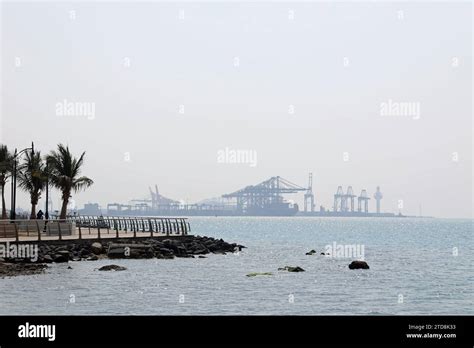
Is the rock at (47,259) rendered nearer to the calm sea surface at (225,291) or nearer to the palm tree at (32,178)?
the calm sea surface at (225,291)

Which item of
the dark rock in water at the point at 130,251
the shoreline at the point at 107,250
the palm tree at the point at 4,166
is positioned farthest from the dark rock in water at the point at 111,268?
the palm tree at the point at 4,166

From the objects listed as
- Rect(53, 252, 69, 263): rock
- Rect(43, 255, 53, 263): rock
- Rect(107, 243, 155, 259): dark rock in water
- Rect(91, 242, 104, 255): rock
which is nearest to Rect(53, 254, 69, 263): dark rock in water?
Rect(53, 252, 69, 263): rock

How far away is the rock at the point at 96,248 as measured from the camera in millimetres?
40250

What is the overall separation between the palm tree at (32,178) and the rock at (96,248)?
12.0 meters

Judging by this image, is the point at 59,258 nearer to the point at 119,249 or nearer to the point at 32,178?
the point at 119,249

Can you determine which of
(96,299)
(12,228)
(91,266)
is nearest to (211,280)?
(91,266)

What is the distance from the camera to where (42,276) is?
31.3 meters

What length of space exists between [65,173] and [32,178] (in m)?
2.40

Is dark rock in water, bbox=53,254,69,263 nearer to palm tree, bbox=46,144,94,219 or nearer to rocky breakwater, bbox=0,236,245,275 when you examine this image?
rocky breakwater, bbox=0,236,245,275

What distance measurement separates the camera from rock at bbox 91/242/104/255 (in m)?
40.2

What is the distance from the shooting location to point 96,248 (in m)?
40.4

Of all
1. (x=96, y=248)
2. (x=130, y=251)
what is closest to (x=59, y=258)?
(x=96, y=248)

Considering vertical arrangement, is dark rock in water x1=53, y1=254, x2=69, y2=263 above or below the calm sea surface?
above

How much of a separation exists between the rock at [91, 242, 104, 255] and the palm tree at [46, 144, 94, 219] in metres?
11.3
